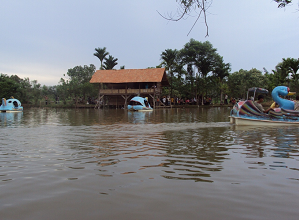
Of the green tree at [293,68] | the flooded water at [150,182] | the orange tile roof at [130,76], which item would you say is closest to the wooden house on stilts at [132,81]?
the orange tile roof at [130,76]

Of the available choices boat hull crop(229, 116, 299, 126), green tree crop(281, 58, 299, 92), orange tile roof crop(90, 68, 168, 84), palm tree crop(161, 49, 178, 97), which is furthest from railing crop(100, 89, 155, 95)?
boat hull crop(229, 116, 299, 126)

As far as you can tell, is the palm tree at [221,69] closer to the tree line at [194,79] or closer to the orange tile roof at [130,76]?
the tree line at [194,79]

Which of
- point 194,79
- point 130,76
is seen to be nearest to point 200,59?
point 194,79

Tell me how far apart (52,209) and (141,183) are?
1.07 m

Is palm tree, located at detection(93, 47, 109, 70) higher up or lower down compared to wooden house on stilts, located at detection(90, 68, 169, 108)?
higher up

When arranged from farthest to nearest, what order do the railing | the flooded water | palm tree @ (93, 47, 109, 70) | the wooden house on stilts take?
palm tree @ (93, 47, 109, 70), the railing, the wooden house on stilts, the flooded water

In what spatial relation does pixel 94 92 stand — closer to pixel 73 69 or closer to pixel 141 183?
pixel 73 69

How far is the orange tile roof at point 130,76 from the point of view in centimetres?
3112

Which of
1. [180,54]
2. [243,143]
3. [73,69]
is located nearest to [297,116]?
[243,143]

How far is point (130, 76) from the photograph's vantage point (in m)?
32.2

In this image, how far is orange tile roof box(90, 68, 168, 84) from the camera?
102 ft

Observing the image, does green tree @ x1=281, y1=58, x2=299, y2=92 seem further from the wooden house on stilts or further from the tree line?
the wooden house on stilts

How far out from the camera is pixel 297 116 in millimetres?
9711

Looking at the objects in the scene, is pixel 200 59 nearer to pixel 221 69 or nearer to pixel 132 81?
pixel 221 69
